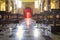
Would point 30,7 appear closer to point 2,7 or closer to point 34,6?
point 34,6

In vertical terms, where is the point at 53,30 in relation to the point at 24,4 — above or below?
below

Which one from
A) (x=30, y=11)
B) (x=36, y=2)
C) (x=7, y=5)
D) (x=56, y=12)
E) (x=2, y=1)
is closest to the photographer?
(x=56, y=12)

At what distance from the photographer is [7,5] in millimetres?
25688

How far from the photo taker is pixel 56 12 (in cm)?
904

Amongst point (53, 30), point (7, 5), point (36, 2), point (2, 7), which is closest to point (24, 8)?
point (36, 2)

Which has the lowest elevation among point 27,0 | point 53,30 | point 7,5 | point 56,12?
point 53,30

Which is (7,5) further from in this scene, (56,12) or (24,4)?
(24,4)

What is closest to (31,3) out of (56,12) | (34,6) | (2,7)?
(34,6)

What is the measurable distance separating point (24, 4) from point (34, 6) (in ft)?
9.85

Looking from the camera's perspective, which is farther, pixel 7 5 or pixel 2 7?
pixel 2 7

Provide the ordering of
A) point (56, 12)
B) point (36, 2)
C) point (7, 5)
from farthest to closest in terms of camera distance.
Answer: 1. point (36, 2)
2. point (7, 5)
3. point (56, 12)

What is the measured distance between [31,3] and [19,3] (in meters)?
3.59

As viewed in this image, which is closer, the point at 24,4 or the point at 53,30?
the point at 53,30

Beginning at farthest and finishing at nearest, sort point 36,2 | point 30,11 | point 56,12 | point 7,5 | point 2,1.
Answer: point 30,11 < point 36,2 < point 2,1 < point 7,5 < point 56,12
